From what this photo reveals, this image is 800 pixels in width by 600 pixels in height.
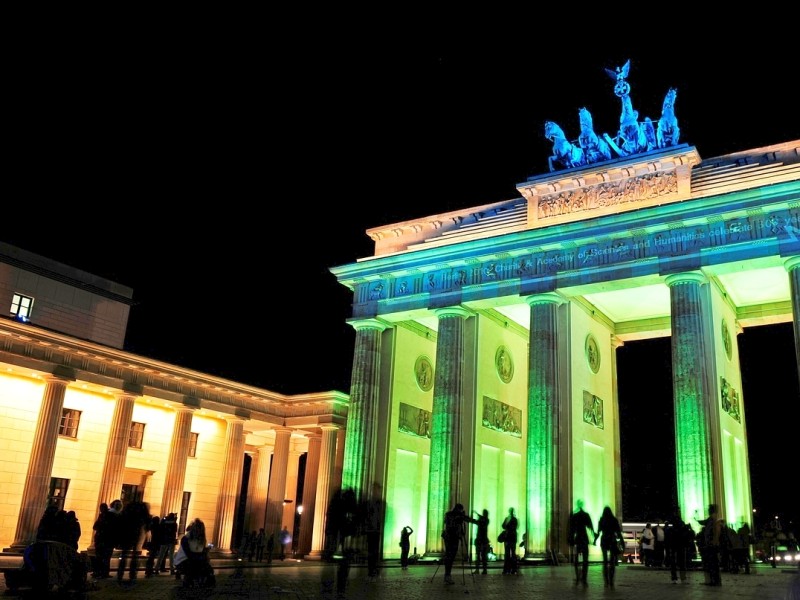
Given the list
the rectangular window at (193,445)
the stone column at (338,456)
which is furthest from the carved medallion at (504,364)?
the rectangular window at (193,445)

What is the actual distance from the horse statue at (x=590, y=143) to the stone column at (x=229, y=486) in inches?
891

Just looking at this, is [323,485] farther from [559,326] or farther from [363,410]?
[559,326]

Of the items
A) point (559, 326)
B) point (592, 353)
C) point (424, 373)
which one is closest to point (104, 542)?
point (559, 326)

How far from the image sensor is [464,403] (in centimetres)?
3091

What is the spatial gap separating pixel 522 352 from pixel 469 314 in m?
6.13

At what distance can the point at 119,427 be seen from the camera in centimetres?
3375

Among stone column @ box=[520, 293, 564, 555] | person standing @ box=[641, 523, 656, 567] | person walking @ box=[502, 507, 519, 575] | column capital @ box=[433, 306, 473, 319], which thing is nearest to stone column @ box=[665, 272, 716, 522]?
person standing @ box=[641, 523, 656, 567]

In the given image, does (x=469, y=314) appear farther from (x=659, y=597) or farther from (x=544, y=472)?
(x=659, y=597)

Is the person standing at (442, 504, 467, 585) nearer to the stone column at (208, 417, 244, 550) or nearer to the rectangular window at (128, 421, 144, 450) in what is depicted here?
the stone column at (208, 417, 244, 550)

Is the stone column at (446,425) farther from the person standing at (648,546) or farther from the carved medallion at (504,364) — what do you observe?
the person standing at (648,546)

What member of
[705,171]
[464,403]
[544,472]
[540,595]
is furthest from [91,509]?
[705,171]

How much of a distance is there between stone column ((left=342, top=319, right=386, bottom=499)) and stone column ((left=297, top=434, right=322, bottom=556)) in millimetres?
9128

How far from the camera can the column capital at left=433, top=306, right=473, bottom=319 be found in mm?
31406

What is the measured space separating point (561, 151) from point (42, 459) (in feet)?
82.8
